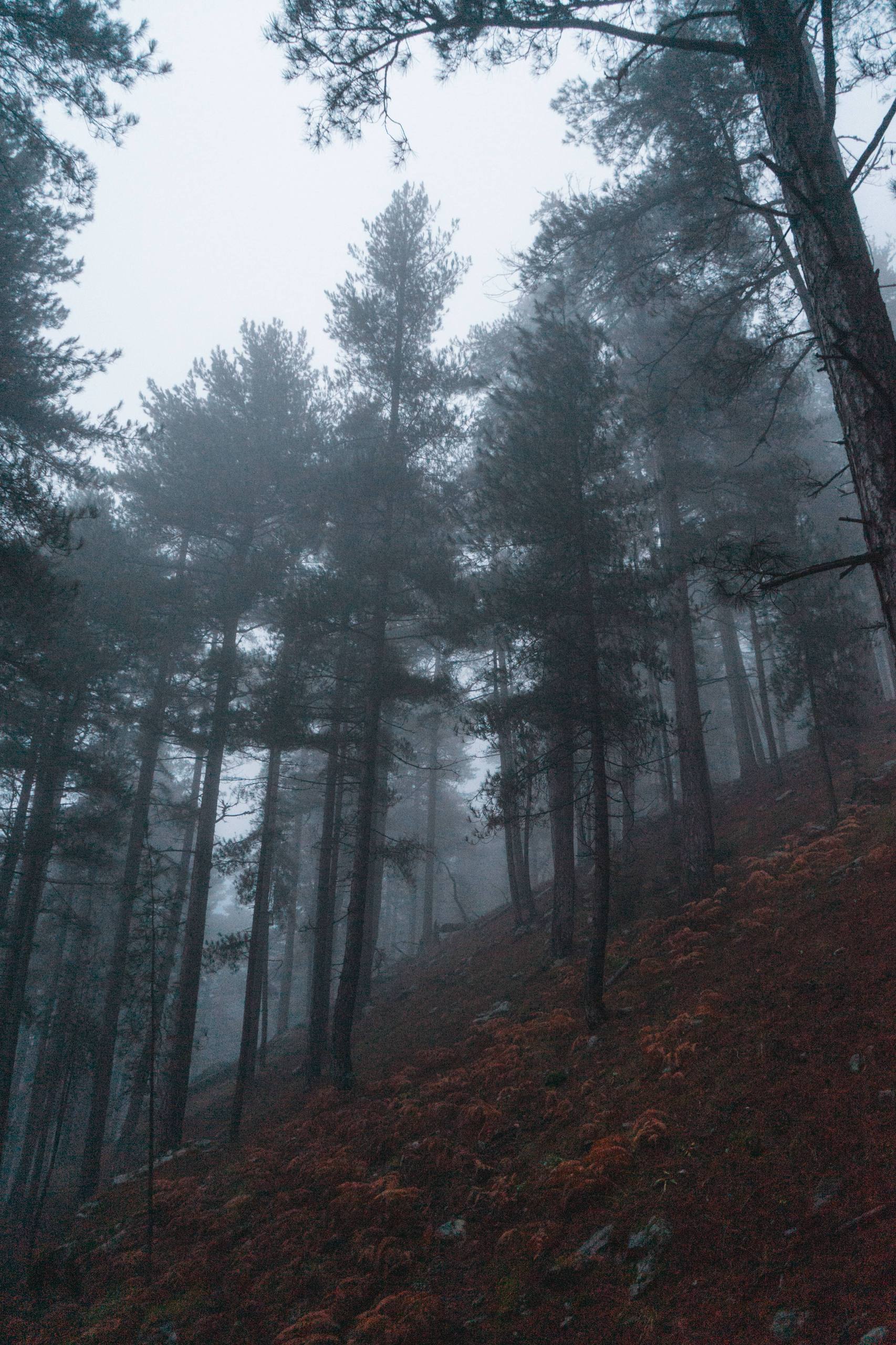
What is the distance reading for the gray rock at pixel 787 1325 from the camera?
375 centimetres

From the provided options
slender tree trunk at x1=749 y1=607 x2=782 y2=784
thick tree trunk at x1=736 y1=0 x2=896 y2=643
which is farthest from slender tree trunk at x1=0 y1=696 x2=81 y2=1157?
slender tree trunk at x1=749 y1=607 x2=782 y2=784

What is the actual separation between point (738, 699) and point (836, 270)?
18.4 metres

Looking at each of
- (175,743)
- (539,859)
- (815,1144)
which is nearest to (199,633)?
(175,743)

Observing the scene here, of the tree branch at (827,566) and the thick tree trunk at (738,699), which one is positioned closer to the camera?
the tree branch at (827,566)

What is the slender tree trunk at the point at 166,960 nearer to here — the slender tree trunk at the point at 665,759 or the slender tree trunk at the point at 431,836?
the slender tree trunk at the point at 431,836

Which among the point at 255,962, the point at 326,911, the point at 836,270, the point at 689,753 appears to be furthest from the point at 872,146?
the point at 326,911

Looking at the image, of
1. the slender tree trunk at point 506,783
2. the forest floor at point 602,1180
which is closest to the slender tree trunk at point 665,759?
the slender tree trunk at point 506,783

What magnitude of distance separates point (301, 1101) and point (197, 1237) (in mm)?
4920

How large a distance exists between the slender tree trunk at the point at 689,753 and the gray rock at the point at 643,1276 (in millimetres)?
8398

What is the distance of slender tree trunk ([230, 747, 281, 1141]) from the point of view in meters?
12.6

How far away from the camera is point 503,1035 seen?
10469mm

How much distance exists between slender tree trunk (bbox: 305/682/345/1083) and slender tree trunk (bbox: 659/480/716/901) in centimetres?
682

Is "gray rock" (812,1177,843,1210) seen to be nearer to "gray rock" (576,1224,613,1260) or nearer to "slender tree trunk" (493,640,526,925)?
"gray rock" (576,1224,613,1260)

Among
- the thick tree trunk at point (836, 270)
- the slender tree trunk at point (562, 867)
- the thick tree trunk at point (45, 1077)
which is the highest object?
the thick tree trunk at point (836, 270)
